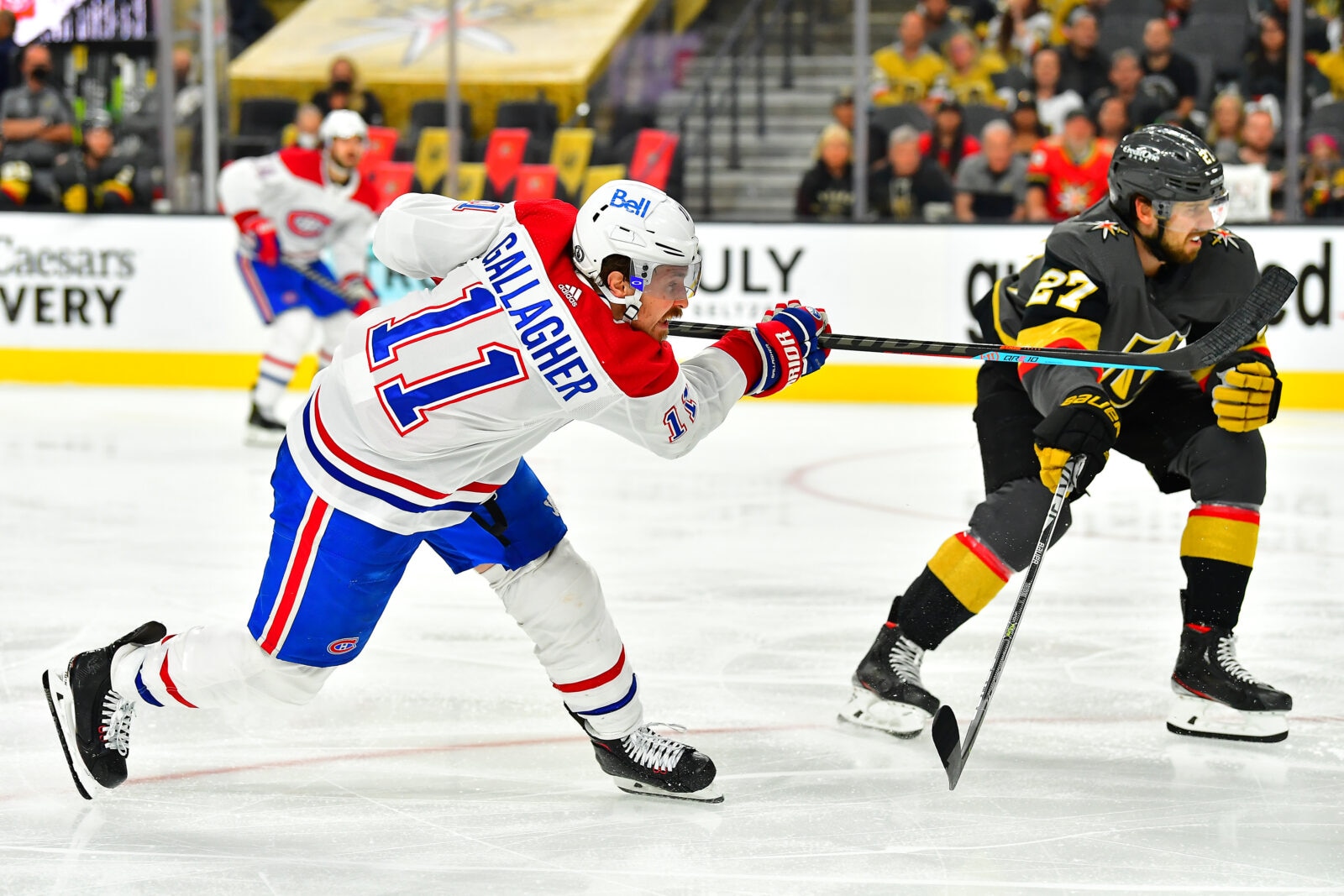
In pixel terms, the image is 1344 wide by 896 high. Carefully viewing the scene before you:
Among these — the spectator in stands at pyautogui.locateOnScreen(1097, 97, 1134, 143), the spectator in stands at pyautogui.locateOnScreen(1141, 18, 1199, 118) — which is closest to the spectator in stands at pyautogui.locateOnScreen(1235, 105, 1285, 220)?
the spectator in stands at pyautogui.locateOnScreen(1141, 18, 1199, 118)

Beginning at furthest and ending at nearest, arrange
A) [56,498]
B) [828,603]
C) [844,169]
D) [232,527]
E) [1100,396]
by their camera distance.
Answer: [844,169] < [56,498] < [232,527] < [828,603] < [1100,396]

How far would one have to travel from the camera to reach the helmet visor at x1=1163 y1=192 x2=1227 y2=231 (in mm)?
3002

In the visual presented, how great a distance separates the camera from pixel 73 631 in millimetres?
3895

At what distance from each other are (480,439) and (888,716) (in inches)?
39.9

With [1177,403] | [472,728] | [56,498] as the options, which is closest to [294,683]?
[472,728]

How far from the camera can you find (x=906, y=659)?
127 inches

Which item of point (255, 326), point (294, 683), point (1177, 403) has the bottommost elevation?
point (255, 326)

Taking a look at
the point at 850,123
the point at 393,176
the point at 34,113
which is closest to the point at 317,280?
the point at 393,176

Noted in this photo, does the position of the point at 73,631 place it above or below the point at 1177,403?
below

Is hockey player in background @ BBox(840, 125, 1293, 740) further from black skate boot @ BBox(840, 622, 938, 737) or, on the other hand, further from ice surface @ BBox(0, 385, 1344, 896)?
ice surface @ BBox(0, 385, 1344, 896)

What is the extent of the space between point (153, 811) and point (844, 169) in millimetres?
5990

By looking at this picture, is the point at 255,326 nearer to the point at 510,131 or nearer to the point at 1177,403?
the point at 510,131

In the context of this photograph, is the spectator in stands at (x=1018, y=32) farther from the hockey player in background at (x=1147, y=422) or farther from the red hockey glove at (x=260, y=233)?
the hockey player in background at (x=1147, y=422)

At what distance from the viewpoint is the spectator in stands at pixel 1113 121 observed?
8.12m
